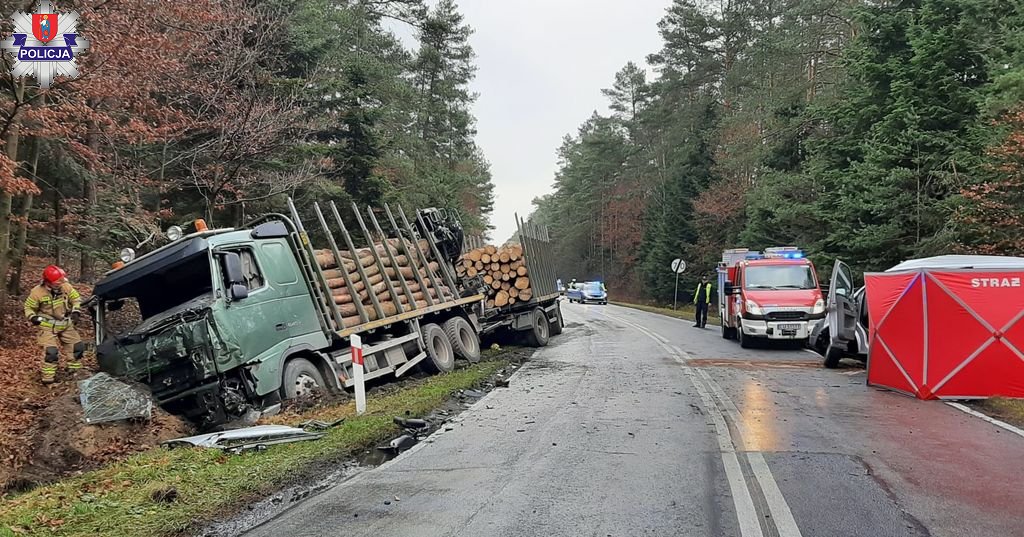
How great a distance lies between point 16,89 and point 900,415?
1251 cm

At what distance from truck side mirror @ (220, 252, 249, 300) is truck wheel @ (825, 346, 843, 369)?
1018 cm

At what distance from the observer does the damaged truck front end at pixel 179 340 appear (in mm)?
7770

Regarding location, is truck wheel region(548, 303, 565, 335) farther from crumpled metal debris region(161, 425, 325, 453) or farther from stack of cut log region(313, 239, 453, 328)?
crumpled metal debris region(161, 425, 325, 453)

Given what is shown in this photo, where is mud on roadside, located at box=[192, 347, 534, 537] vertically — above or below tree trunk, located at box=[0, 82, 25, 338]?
below

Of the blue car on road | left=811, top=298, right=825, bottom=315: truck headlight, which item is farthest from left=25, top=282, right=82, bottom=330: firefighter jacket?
the blue car on road

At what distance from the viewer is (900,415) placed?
8.09m

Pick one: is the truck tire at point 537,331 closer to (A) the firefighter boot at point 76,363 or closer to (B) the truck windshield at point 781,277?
(B) the truck windshield at point 781,277

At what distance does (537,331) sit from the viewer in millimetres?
16594

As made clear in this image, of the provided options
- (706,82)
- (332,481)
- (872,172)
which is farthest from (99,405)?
(706,82)

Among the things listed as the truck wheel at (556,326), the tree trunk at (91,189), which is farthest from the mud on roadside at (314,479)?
the truck wheel at (556,326)

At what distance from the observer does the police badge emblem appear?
31.3 feet

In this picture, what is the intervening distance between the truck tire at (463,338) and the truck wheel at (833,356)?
669 cm

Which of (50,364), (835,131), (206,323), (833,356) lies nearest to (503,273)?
(833,356)

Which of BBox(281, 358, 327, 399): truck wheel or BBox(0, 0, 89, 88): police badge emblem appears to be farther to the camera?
BBox(0, 0, 89, 88): police badge emblem
